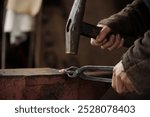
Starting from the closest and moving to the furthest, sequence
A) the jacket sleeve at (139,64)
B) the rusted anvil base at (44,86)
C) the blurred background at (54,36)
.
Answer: the jacket sleeve at (139,64)
the rusted anvil base at (44,86)
the blurred background at (54,36)

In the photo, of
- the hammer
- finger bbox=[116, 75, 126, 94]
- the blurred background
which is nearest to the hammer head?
the hammer

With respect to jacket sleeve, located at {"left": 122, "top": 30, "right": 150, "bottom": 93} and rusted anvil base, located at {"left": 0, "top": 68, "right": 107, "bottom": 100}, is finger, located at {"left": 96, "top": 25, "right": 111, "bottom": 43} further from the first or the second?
jacket sleeve, located at {"left": 122, "top": 30, "right": 150, "bottom": 93}

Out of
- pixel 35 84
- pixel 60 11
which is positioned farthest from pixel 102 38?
pixel 60 11

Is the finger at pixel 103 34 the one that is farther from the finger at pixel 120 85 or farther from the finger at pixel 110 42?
the finger at pixel 120 85

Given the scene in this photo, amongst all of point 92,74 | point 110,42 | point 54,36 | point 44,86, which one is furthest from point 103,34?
point 54,36

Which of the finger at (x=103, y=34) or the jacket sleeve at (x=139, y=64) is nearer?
the jacket sleeve at (x=139, y=64)

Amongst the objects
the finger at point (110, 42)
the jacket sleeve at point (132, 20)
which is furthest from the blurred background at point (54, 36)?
the finger at point (110, 42)

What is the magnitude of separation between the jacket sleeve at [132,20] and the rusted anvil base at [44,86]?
0.77 ft

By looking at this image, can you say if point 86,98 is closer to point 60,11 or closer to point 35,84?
point 35,84

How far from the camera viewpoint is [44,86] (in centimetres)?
161

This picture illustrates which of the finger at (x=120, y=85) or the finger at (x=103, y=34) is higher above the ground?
the finger at (x=103, y=34)

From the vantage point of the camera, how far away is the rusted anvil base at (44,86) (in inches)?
61.1

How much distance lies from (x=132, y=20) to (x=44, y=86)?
17.9 inches

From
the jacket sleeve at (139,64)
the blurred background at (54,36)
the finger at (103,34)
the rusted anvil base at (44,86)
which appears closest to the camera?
the jacket sleeve at (139,64)
